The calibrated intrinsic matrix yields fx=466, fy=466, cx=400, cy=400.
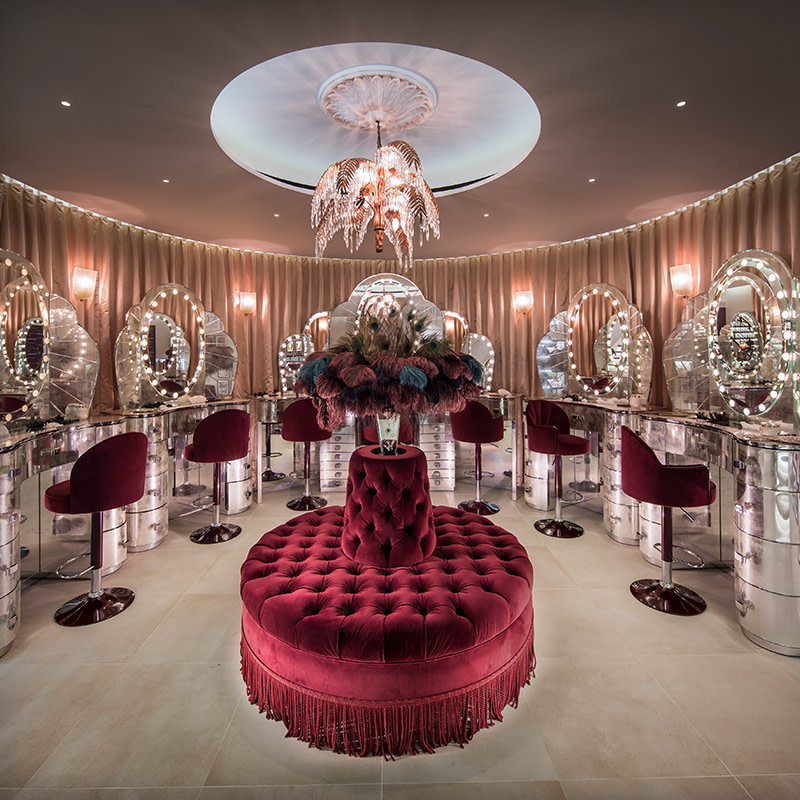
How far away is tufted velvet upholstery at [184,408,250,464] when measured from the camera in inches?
144

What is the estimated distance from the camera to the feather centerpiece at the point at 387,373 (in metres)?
1.79

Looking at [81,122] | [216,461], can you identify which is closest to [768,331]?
[216,461]

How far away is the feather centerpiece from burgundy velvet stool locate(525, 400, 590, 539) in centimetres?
196

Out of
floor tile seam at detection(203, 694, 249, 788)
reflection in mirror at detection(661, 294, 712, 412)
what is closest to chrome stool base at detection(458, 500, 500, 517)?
reflection in mirror at detection(661, 294, 712, 412)

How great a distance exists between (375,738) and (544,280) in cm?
511

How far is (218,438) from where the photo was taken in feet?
12.0

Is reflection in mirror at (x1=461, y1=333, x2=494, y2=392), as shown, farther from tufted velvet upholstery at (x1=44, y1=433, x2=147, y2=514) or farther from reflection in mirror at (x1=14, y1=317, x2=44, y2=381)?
reflection in mirror at (x1=14, y1=317, x2=44, y2=381)

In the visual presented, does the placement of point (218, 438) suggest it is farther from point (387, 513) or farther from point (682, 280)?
point (682, 280)

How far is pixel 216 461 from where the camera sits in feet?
12.1

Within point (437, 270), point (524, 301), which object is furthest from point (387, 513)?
point (437, 270)

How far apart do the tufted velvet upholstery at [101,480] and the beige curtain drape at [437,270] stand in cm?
213

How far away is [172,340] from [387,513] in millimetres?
3767

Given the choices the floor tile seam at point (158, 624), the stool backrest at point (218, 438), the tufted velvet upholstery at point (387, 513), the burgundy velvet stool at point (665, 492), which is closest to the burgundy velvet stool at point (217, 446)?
the stool backrest at point (218, 438)

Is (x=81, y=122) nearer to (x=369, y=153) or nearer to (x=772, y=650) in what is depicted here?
(x=369, y=153)
